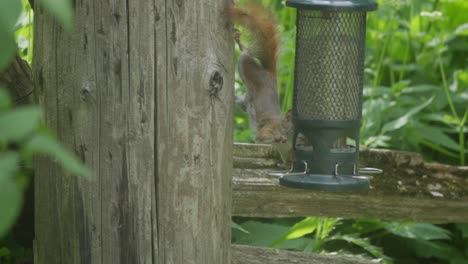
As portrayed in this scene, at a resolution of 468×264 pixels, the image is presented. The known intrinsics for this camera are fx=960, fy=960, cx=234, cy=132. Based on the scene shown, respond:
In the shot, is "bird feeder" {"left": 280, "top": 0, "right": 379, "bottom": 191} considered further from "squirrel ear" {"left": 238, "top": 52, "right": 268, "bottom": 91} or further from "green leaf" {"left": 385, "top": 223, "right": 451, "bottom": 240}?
"green leaf" {"left": 385, "top": 223, "right": 451, "bottom": 240}

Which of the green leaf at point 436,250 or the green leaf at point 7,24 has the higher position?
the green leaf at point 7,24

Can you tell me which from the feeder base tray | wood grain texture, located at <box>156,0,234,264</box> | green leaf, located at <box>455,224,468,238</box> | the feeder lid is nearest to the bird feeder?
the feeder base tray

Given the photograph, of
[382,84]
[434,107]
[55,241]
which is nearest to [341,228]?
[434,107]

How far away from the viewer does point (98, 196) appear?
224 centimetres

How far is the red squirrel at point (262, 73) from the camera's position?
2.52 meters

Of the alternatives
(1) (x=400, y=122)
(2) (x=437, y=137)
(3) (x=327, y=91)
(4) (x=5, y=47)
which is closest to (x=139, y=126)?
(3) (x=327, y=91)

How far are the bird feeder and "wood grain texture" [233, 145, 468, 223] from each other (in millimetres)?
262

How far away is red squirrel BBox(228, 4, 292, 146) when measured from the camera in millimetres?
2516

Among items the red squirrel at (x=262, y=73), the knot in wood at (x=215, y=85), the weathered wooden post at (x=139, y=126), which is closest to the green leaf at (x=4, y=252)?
the weathered wooden post at (x=139, y=126)

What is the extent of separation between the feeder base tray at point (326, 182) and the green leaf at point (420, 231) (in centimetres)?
111

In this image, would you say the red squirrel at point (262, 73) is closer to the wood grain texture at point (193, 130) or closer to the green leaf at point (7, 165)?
the wood grain texture at point (193, 130)

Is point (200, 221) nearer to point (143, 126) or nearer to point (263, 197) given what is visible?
point (143, 126)

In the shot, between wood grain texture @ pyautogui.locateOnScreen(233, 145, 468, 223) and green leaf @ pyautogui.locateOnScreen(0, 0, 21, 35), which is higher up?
green leaf @ pyautogui.locateOnScreen(0, 0, 21, 35)

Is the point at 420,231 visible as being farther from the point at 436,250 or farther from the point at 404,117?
the point at 404,117
